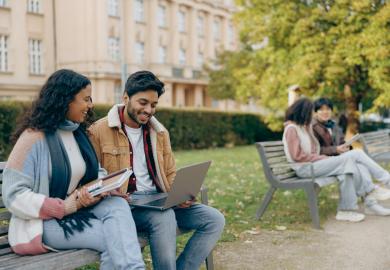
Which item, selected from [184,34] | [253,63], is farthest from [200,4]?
[253,63]

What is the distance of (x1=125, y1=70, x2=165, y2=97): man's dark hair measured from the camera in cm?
380

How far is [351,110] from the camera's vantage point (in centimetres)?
1900

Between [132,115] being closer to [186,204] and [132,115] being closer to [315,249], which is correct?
[186,204]

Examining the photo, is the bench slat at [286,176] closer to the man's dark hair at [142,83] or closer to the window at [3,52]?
the man's dark hair at [142,83]

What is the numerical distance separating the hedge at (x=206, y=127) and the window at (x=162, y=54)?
17496 mm

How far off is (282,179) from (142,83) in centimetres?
302

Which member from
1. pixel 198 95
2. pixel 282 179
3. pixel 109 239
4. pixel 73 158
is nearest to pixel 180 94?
pixel 198 95

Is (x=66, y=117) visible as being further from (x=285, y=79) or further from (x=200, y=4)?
(x=200, y=4)

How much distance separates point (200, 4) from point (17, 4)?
20.1 m

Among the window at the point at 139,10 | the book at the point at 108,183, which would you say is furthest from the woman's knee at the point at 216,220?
the window at the point at 139,10

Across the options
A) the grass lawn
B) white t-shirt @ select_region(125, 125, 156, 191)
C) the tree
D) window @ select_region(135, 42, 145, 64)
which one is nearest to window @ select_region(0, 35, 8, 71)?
window @ select_region(135, 42, 145, 64)

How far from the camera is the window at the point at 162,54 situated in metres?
43.6

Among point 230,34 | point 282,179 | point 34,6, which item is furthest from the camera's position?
point 230,34

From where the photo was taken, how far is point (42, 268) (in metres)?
2.95
